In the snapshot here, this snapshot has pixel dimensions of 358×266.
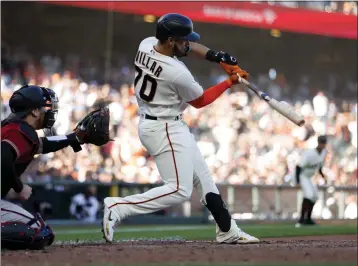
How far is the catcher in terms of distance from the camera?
239 inches

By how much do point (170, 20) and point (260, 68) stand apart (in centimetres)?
1485

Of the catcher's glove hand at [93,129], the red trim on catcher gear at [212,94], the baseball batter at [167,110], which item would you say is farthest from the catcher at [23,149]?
the red trim on catcher gear at [212,94]

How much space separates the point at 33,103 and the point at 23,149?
51cm

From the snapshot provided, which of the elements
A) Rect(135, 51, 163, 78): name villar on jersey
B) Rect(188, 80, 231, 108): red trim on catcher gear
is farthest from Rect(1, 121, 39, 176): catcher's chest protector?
Rect(188, 80, 231, 108): red trim on catcher gear

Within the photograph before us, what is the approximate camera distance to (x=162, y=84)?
6.87 meters

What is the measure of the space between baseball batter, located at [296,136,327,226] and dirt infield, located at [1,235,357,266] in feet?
27.7

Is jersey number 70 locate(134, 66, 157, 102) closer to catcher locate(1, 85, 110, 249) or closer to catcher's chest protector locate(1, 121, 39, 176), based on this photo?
catcher locate(1, 85, 110, 249)

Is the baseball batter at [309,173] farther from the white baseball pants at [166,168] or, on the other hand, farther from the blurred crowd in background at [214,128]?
the white baseball pants at [166,168]

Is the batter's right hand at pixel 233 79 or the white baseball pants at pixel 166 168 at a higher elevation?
the batter's right hand at pixel 233 79

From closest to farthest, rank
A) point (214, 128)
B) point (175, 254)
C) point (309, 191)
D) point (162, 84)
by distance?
point (175, 254) → point (162, 84) → point (309, 191) → point (214, 128)

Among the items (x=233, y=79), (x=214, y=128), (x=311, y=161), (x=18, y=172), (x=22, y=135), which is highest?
(x=233, y=79)

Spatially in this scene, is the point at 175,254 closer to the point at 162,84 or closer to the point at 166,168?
the point at 166,168

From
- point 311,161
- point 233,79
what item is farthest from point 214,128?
point 233,79

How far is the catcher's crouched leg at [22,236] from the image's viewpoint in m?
6.34
